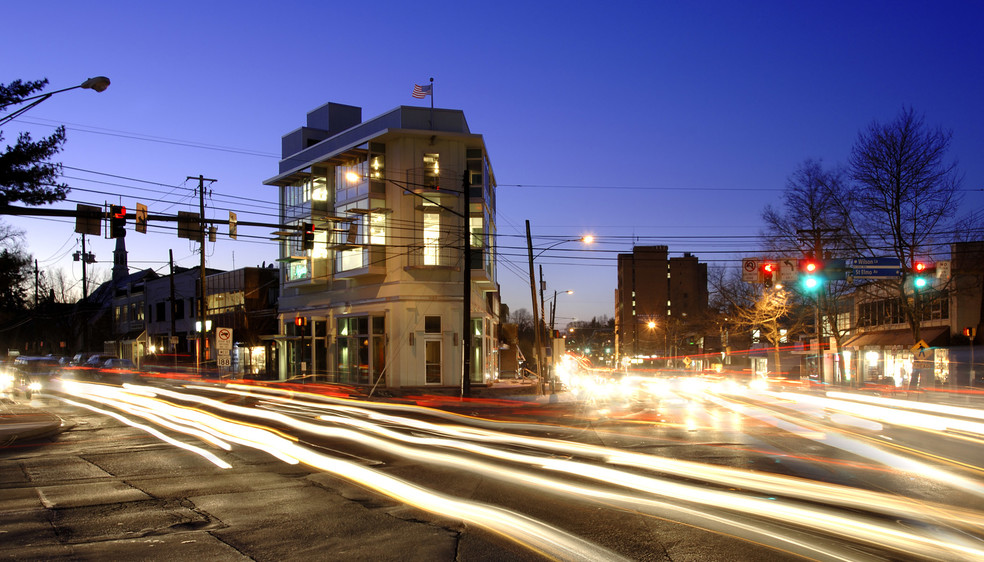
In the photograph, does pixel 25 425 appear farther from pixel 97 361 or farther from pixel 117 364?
pixel 97 361

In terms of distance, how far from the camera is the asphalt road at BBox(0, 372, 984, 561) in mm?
7348

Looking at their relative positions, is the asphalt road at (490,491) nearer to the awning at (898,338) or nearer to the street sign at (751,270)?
the street sign at (751,270)

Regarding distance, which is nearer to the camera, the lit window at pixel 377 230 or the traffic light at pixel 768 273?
the traffic light at pixel 768 273

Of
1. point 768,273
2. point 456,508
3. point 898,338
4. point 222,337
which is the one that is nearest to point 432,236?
point 222,337

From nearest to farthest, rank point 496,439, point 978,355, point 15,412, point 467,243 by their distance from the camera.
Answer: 1. point 496,439
2. point 15,412
3. point 467,243
4. point 978,355

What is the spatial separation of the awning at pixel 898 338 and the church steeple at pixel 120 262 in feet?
240

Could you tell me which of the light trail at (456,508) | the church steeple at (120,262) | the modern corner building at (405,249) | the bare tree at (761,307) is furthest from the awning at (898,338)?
the church steeple at (120,262)

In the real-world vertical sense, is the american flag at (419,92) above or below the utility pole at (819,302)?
above

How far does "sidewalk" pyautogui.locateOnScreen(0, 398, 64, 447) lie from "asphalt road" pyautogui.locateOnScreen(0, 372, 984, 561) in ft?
2.58

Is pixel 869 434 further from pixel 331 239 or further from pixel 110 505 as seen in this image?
pixel 331 239

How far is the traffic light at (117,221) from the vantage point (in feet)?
62.6

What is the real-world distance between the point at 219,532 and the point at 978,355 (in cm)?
4094

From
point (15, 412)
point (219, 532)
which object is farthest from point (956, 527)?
point (15, 412)

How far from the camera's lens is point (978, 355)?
37.1 meters
